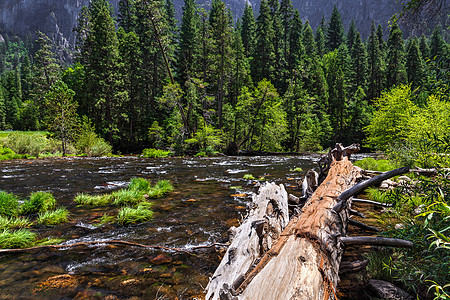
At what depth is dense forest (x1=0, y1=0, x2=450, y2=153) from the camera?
756 inches

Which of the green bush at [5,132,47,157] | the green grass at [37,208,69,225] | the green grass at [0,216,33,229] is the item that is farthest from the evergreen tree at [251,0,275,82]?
the green grass at [0,216,33,229]

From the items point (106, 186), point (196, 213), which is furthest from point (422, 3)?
point (106, 186)

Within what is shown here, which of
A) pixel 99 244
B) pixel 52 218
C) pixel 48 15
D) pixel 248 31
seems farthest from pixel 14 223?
pixel 48 15

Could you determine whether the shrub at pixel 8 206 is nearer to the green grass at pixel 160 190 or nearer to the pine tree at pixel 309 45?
the green grass at pixel 160 190

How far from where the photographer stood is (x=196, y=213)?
5.11m

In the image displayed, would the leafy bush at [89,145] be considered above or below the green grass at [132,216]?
above

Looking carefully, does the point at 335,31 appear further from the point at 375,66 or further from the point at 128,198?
the point at 128,198

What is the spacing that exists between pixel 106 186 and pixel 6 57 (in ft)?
655

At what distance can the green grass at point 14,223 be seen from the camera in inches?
155

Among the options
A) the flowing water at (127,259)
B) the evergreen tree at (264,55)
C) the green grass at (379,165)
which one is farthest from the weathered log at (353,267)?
the evergreen tree at (264,55)

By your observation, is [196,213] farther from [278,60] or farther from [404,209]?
[278,60]

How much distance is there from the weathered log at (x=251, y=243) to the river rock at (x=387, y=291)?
1.06m

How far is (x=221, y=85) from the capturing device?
2409 cm

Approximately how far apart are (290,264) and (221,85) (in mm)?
23638
